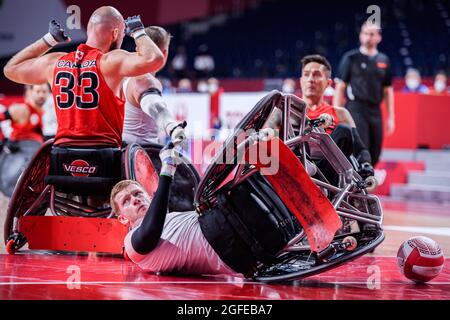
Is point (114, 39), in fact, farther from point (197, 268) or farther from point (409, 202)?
point (409, 202)

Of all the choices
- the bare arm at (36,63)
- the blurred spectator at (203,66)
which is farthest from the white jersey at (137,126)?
the blurred spectator at (203,66)

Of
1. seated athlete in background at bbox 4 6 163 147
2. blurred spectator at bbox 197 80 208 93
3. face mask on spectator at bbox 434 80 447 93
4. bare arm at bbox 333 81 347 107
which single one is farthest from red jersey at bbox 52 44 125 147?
blurred spectator at bbox 197 80 208 93

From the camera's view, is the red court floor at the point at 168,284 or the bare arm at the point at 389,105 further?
the bare arm at the point at 389,105

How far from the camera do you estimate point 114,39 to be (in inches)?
230

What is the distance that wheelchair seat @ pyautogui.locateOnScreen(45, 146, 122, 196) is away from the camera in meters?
5.62

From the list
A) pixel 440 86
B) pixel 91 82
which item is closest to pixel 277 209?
pixel 91 82

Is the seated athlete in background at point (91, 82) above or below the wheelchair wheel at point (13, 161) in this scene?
above

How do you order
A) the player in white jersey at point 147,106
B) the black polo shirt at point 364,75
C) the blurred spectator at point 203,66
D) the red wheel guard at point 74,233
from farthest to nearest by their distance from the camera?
the blurred spectator at point 203,66
the black polo shirt at point 364,75
the red wheel guard at point 74,233
the player in white jersey at point 147,106

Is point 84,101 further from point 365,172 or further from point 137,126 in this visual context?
point 365,172

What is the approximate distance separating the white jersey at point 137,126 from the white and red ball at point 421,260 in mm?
2657

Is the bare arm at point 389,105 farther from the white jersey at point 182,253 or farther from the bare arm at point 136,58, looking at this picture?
the white jersey at point 182,253

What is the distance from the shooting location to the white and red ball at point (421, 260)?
14.7 ft

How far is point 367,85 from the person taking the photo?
28.7ft

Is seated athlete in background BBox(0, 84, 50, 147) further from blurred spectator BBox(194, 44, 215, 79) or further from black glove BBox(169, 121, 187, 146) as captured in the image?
blurred spectator BBox(194, 44, 215, 79)
